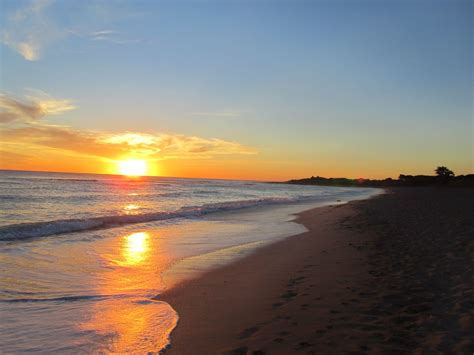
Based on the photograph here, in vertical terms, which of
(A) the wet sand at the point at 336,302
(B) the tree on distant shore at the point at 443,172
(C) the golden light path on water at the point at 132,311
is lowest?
(C) the golden light path on water at the point at 132,311

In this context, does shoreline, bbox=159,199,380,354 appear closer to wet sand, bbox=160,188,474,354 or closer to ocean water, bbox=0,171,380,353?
wet sand, bbox=160,188,474,354

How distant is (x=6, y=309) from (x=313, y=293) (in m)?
5.40

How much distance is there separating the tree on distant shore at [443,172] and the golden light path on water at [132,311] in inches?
4272

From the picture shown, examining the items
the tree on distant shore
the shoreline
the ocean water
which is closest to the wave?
the ocean water

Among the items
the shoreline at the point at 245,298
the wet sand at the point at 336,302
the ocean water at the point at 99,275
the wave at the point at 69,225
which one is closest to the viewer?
the wet sand at the point at 336,302

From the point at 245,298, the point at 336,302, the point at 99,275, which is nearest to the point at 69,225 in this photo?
the point at 99,275

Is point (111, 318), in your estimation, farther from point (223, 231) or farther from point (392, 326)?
point (223, 231)

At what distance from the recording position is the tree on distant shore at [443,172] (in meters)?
99.1

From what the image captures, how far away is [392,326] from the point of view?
15.6 ft

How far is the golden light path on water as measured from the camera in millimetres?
4707

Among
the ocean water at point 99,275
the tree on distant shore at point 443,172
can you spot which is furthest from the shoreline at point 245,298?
the tree on distant shore at point 443,172

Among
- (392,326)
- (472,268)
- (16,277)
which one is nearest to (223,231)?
(16,277)

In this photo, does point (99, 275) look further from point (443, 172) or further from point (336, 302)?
point (443, 172)

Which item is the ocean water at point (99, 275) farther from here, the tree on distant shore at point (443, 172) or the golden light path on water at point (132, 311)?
the tree on distant shore at point (443, 172)
